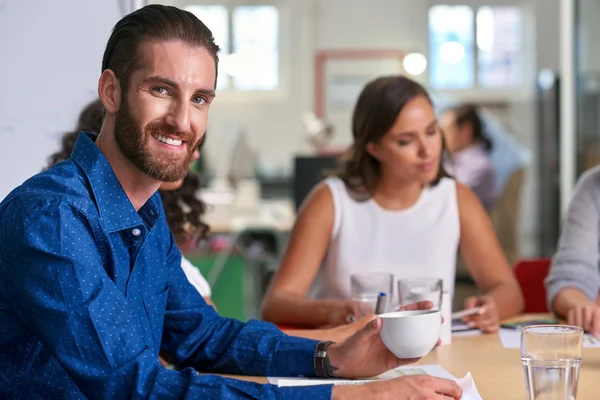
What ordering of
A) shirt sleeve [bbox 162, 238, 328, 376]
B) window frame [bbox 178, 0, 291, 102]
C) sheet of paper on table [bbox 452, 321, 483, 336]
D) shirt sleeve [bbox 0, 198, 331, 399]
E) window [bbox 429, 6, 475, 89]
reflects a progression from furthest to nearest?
window frame [bbox 178, 0, 291, 102], window [bbox 429, 6, 475, 89], sheet of paper on table [bbox 452, 321, 483, 336], shirt sleeve [bbox 162, 238, 328, 376], shirt sleeve [bbox 0, 198, 331, 399]

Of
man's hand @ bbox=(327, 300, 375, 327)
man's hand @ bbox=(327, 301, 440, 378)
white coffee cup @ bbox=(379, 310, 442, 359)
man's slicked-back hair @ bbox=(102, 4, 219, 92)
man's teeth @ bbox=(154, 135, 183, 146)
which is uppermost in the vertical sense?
man's slicked-back hair @ bbox=(102, 4, 219, 92)

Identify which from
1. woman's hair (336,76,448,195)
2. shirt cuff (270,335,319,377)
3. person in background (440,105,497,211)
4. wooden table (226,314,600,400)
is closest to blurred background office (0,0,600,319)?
person in background (440,105,497,211)

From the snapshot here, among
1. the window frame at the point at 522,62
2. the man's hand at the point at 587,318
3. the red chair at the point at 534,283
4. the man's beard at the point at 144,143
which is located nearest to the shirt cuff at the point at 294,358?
the man's beard at the point at 144,143

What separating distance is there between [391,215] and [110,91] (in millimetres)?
1329

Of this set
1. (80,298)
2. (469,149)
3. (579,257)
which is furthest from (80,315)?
(469,149)

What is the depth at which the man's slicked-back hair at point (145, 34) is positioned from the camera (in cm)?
142

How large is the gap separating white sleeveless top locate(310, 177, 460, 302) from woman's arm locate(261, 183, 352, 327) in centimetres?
5

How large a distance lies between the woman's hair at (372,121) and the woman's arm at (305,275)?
5.1 inches

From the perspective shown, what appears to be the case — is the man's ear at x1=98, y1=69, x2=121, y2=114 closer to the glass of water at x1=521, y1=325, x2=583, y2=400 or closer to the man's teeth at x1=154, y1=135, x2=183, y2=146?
the man's teeth at x1=154, y1=135, x2=183, y2=146

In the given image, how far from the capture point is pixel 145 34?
4.66 feet

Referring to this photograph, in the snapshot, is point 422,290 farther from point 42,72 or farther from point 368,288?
point 42,72

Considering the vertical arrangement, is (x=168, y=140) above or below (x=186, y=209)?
above

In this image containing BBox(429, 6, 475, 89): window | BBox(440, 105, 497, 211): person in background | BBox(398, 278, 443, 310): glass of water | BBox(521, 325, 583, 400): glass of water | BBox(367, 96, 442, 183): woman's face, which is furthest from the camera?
BBox(429, 6, 475, 89): window

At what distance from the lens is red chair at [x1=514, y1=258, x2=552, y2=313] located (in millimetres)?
2598
